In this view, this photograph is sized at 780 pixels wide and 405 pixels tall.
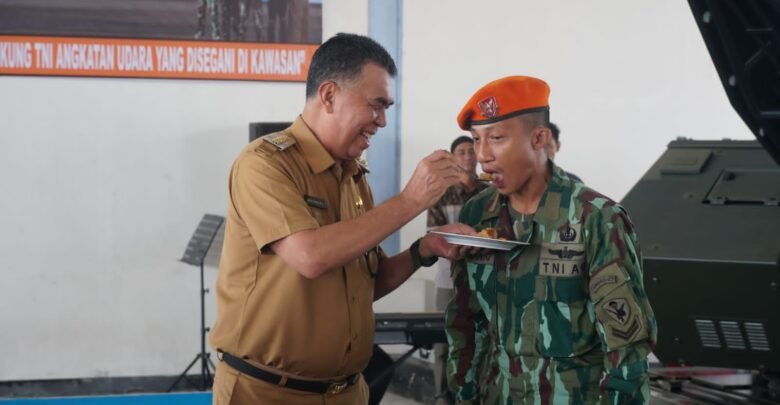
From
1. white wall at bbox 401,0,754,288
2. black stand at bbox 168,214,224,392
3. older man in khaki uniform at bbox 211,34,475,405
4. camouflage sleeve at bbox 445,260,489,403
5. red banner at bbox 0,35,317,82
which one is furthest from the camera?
white wall at bbox 401,0,754,288

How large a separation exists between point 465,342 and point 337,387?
371 millimetres

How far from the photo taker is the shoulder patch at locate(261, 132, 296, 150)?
2822 millimetres

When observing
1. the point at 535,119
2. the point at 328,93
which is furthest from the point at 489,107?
the point at 328,93

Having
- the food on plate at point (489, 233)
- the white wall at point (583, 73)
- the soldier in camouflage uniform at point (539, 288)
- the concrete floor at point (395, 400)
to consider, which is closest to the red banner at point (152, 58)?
the white wall at point (583, 73)

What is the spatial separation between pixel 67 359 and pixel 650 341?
5791 millimetres

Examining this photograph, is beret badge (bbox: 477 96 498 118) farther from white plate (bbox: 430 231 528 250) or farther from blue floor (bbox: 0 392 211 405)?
blue floor (bbox: 0 392 211 405)

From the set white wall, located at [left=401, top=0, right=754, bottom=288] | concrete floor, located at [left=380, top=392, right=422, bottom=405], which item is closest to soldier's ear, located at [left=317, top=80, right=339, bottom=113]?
concrete floor, located at [left=380, top=392, right=422, bottom=405]

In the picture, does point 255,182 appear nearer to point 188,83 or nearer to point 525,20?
point 188,83

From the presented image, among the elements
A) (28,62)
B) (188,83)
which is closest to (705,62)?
(188,83)

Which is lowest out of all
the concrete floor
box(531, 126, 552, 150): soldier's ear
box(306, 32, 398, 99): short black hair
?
the concrete floor

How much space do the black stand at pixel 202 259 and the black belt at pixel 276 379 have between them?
4.21 m

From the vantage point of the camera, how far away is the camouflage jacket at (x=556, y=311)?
2.49 m

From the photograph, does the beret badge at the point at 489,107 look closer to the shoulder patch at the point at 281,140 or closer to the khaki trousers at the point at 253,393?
the shoulder patch at the point at 281,140

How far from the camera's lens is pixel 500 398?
2707mm
